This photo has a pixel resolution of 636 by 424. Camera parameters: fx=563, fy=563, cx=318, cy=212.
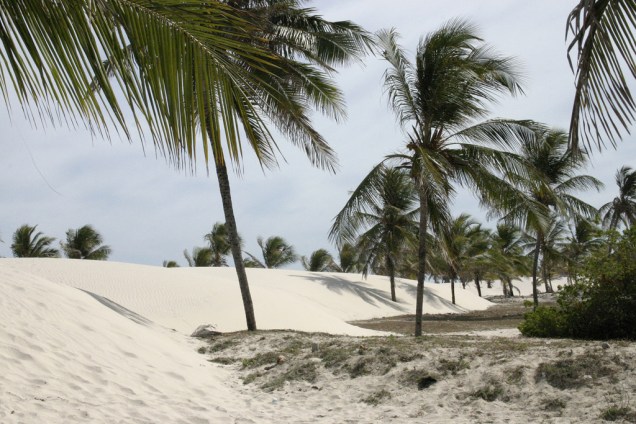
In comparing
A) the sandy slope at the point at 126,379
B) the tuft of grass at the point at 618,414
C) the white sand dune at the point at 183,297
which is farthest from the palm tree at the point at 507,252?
the tuft of grass at the point at 618,414

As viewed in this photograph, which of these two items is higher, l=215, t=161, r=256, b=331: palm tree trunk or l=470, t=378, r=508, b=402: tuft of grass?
l=215, t=161, r=256, b=331: palm tree trunk

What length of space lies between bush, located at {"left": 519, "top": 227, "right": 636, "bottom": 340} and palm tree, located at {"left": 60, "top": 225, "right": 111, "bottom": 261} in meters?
36.4

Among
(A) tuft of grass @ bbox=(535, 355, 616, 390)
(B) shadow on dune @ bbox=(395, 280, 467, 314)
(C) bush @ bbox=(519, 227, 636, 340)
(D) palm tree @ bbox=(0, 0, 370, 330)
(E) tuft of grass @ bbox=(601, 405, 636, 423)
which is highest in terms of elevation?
(D) palm tree @ bbox=(0, 0, 370, 330)

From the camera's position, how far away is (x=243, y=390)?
8.09 meters

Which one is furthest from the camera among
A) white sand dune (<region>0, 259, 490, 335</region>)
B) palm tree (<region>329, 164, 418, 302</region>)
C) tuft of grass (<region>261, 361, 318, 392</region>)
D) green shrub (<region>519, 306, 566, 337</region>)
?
palm tree (<region>329, 164, 418, 302</region>)

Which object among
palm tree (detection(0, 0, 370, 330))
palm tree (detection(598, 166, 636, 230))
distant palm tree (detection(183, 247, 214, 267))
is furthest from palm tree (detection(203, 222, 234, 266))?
palm tree (detection(0, 0, 370, 330))

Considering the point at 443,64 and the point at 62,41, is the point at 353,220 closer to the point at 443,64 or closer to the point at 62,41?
the point at 443,64

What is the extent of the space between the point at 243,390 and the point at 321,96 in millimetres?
7130

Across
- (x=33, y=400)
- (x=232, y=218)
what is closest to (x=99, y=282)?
(x=232, y=218)

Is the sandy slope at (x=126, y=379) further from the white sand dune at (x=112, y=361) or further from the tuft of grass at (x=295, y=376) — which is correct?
the tuft of grass at (x=295, y=376)

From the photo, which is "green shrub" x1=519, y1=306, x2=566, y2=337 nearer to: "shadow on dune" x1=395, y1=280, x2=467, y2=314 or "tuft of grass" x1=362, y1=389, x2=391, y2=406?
"tuft of grass" x1=362, y1=389, x2=391, y2=406

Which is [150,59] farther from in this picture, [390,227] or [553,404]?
[390,227]

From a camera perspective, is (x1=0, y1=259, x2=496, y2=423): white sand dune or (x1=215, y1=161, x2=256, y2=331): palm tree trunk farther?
(x1=215, y1=161, x2=256, y2=331): palm tree trunk

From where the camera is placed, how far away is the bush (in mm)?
10180
